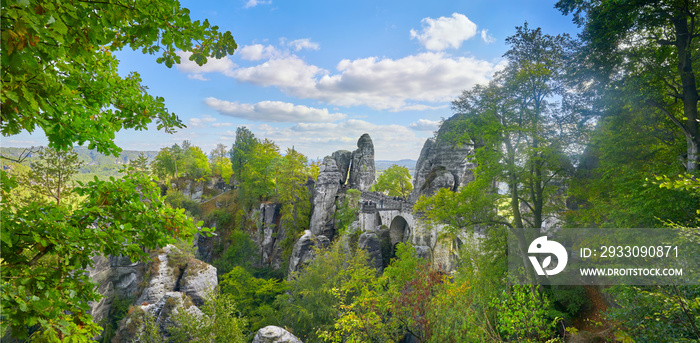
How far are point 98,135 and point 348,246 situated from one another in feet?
72.8

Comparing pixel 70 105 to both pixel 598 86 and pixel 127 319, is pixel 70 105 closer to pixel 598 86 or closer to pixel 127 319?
pixel 598 86

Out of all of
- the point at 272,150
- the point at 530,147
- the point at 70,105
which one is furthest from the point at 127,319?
the point at 272,150

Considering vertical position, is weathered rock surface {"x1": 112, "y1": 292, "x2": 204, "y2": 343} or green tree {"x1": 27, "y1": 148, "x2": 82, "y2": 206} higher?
green tree {"x1": 27, "y1": 148, "x2": 82, "y2": 206}

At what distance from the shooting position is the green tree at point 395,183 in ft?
143

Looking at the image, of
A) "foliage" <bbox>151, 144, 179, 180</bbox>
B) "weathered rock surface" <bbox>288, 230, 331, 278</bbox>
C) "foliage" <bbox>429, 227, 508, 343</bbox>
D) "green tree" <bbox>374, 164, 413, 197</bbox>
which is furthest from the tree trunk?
"foliage" <bbox>151, 144, 179, 180</bbox>

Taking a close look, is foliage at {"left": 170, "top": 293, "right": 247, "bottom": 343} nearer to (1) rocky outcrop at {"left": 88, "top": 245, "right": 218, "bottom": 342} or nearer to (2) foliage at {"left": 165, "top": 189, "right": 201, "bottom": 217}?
(1) rocky outcrop at {"left": 88, "top": 245, "right": 218, "bottom": 342}

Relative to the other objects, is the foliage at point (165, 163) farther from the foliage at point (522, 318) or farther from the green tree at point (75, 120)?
the foliage at point (522, 318)

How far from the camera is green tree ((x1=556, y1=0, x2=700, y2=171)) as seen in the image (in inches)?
316

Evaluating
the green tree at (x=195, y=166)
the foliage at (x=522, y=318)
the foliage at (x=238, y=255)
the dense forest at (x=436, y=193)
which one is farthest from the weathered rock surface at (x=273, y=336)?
the green tree at (x=195, y=166)

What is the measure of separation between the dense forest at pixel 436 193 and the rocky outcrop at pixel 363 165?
1410 cm

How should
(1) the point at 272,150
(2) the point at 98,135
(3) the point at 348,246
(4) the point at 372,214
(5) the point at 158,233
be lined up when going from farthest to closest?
(1) the point at 272,150, (4) the point at 372,214, (3) the point at 348,246, (5) the point at 158,233, (2) the point at 98,135

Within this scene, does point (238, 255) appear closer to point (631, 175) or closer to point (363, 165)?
point (363, 165)

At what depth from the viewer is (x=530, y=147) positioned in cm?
1142

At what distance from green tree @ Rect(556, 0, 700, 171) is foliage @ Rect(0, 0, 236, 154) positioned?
10577 millimetres
